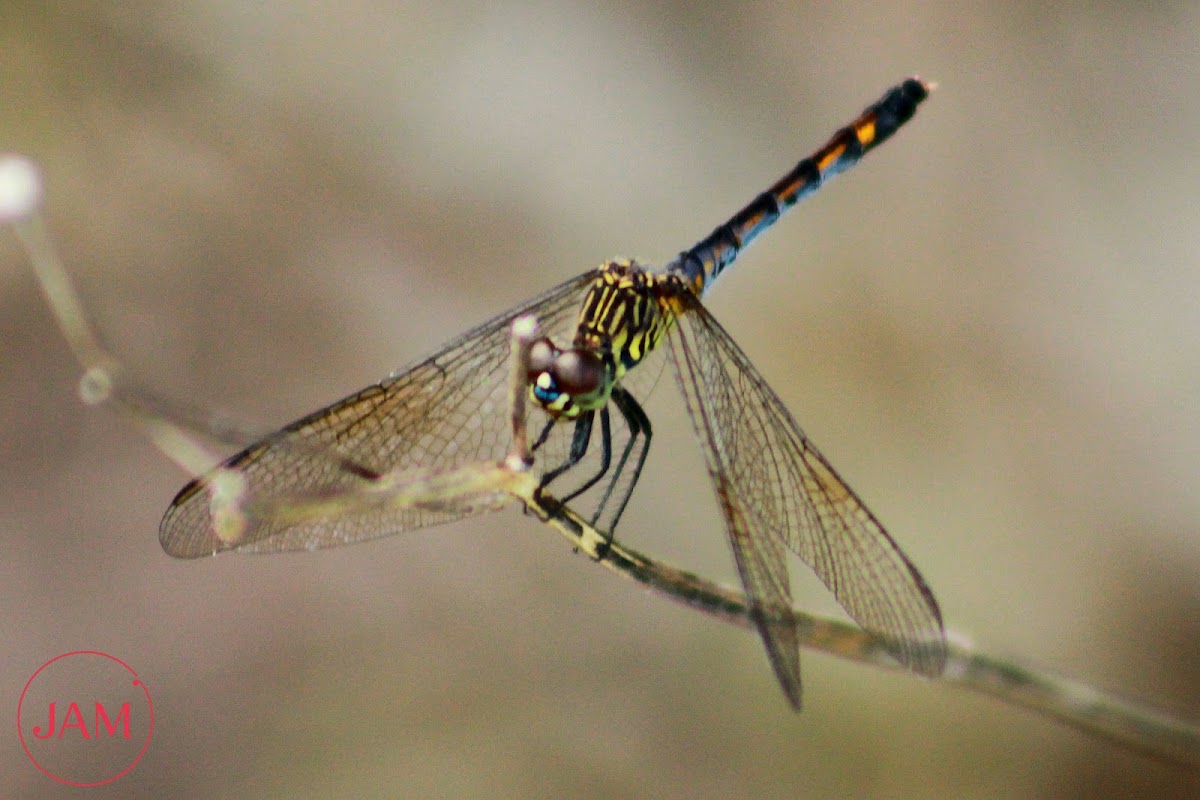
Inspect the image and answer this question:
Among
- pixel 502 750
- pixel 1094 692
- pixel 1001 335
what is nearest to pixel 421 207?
pixel 502 750

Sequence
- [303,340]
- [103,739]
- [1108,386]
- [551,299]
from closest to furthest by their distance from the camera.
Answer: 1. [551,299]
2. [103,739]
3. [303,340]
4. [1108,386]

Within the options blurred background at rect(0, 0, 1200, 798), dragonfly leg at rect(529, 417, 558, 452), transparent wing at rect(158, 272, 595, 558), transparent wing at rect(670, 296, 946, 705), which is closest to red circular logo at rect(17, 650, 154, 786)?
blurred background at rect(0, 0, 1200, 798)

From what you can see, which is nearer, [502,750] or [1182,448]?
[502,750]

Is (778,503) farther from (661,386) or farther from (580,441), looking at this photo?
(661,386)

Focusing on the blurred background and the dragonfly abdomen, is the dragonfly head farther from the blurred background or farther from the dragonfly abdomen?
the blurred background

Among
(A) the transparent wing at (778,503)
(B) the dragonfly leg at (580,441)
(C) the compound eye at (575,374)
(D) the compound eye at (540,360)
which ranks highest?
(D) the compound eye at (540,360)

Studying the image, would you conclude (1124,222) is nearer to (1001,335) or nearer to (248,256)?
(1001,335)

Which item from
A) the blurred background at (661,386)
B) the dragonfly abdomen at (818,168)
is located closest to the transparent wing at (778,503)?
the dragonfly abdomen at (818,168)

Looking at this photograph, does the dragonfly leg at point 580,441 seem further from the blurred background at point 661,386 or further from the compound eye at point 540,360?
the blurred background at point 661,386

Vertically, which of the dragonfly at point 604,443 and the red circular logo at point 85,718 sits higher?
the red circular logo at point 85,718
